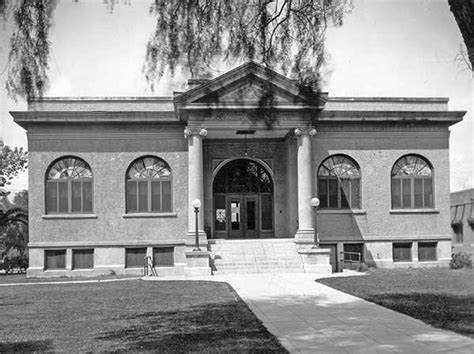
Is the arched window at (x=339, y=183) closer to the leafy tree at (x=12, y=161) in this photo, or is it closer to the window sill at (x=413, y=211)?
the window sill at (x=413, y=211)

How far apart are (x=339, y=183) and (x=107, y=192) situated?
11.3 m

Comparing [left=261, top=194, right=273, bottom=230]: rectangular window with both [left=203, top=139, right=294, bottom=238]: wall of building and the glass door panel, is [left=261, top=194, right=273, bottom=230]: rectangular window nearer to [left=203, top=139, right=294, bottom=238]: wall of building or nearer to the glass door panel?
the glass door panel

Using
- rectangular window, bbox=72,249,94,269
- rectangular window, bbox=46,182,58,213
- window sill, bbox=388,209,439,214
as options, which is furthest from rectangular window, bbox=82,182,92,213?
window sill, bbox=388,209,439,214

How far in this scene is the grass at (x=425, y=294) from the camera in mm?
12250

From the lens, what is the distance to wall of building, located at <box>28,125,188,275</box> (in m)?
29.7

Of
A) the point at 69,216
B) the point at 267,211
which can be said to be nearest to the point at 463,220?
the point at 267,211

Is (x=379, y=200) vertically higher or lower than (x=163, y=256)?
higher

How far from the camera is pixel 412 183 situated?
103ft

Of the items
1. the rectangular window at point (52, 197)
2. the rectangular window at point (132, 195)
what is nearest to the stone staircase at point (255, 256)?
the rectangular window at point (132, 195)

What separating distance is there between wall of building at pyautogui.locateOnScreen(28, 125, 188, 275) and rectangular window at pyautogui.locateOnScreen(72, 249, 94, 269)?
12.5 inches

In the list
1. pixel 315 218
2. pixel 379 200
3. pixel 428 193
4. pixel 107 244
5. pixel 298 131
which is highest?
pixel 298 131

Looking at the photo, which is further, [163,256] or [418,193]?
[418,193]

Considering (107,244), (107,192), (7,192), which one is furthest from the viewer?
(7,192)

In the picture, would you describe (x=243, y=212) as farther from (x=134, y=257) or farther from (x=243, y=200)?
(x=134, y=257)
